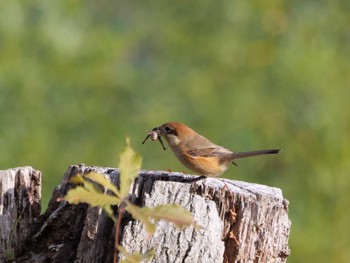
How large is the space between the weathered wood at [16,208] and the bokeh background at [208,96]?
6.02 meters

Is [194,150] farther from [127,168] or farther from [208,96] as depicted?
[208,96]

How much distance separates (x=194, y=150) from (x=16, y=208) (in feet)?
7.22

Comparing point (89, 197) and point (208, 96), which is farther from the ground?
point (208, 96)

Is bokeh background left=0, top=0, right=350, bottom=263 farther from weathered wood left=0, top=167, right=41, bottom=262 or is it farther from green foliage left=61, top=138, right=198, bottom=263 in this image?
green foliage left=61, top=138, right=198, bottom=263

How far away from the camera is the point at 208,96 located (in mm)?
12391

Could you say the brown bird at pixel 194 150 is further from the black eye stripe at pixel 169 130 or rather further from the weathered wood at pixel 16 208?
the weathered wood at pixel 16 208

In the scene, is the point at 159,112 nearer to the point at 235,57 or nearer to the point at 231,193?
the point at 235,57

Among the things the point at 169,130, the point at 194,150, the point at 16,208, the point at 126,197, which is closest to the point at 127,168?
the point at 126,197

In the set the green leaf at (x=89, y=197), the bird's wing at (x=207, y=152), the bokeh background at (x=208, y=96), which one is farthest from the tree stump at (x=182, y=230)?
the bokeh background at (x=208, y=96)

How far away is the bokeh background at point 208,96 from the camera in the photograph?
11578mm

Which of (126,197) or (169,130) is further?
(169,130)

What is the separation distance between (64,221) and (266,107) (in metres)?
7.50

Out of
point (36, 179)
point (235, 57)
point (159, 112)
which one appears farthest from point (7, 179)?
point (235, 57)

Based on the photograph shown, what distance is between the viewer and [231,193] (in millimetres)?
5129
